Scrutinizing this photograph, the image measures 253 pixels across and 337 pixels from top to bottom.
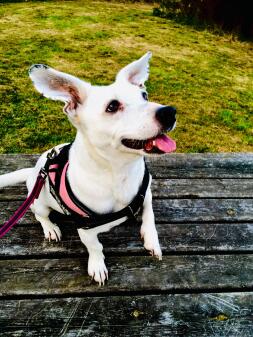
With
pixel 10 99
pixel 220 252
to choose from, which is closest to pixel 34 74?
pixel 220 252

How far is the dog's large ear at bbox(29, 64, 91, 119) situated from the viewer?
191 cm

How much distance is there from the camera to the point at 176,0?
10.2 metres

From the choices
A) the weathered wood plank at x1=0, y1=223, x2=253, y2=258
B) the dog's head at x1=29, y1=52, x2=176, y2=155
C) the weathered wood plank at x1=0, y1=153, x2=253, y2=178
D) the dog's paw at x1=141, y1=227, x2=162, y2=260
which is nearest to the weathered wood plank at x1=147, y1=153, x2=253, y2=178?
the weathered wood plank at x1=0, y1=153, x2=253, y2=178

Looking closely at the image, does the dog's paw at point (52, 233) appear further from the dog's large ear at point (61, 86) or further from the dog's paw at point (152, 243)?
the dog's large ear at point (61, 86)

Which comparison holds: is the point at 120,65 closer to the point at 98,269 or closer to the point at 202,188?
the point at 202,188

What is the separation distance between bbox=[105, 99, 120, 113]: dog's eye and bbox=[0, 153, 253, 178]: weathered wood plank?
48.4 inches

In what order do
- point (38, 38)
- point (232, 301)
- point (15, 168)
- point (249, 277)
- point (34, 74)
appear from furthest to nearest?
point (38, 38) < point (15, 168) < point (249, 277) < point (232, 301) < point (34, 74)

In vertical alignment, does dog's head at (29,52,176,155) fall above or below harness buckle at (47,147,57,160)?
above

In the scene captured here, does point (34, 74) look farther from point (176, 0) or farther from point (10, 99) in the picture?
point (176, 0)

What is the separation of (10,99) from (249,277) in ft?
13.8

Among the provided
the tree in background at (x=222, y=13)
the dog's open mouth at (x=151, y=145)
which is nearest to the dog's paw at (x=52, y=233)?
the dog's open mouth at (x=151, y=145)

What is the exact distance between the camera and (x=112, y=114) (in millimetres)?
1994

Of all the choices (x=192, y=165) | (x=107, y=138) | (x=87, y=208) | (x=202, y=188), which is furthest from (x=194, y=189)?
(x=107, y=138)

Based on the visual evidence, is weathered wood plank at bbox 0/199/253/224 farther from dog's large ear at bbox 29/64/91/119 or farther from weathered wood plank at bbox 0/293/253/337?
dog's large ear at bbox 29/64/91/119
